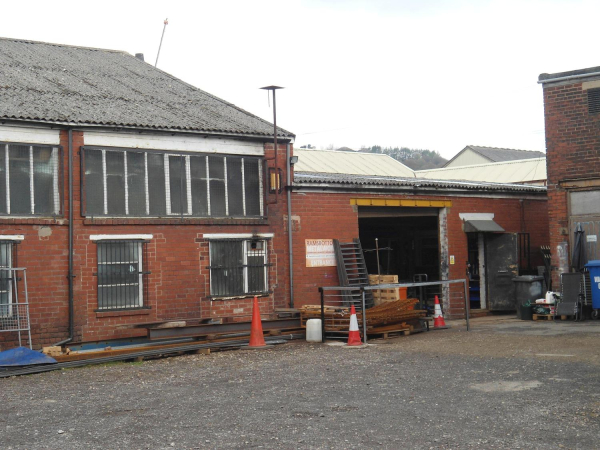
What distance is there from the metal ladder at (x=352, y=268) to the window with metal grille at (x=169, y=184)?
8.08 feet

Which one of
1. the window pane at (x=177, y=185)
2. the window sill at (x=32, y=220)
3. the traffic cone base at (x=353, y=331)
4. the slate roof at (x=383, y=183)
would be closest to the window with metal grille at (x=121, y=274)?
the window sill at (x=32, y=220)

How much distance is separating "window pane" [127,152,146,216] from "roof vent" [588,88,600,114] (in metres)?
11.2

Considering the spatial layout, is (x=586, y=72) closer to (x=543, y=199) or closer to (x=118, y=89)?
(x=543, y=199)

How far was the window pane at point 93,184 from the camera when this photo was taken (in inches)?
643

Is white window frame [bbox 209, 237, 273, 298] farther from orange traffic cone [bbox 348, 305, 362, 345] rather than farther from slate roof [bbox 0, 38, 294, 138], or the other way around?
orange traffic cone [bbox 348, 305, 362, 345]

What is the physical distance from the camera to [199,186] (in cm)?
1781

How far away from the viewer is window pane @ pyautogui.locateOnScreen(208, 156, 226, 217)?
18000 millimetres

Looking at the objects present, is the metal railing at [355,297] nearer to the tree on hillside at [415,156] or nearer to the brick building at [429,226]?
the brick building at [429,226]

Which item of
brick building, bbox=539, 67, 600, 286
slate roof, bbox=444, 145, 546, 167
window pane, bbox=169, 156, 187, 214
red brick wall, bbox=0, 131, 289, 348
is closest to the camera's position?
red brick wall, bbox=0, 131, 289, 348

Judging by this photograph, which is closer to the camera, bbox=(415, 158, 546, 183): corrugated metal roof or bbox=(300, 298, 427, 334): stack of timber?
bbox=(300, 298, 427, 334): stack of timber

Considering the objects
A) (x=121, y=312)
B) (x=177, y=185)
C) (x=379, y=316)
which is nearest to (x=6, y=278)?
(x=121, y=312)

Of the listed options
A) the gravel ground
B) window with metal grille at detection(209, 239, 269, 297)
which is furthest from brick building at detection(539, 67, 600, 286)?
window with metal grille at detection(209, 239, 269, 297)

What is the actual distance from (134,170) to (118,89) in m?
3.04

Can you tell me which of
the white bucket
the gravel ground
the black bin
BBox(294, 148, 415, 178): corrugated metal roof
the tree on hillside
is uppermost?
the tree on hillside
